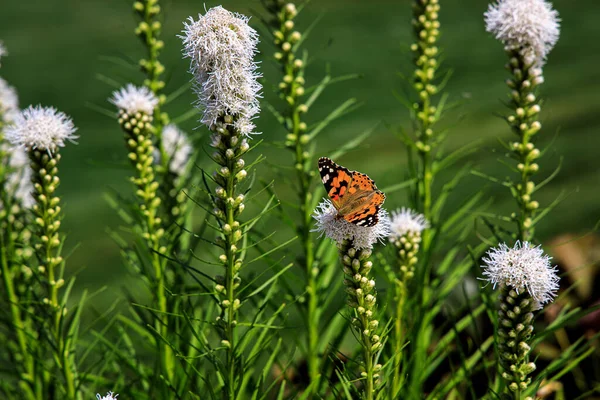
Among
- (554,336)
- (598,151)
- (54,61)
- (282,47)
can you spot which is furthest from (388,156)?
(282,47)

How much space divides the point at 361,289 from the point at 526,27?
464 mm

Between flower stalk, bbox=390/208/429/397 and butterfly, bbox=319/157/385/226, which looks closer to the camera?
butterfly, bbox=319/157/385/226

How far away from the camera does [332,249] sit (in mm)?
1245

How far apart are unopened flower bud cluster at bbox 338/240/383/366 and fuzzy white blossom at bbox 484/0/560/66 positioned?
412 mm

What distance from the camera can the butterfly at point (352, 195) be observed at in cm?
75

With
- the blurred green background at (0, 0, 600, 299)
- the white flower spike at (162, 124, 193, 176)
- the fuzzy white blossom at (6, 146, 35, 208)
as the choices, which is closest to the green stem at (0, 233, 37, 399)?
the fuzzy white blossom at (6, 146, 35, 208)

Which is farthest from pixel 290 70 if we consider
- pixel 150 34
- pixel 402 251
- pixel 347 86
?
pixel 347 86

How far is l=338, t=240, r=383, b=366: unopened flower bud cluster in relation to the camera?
0.78 metres

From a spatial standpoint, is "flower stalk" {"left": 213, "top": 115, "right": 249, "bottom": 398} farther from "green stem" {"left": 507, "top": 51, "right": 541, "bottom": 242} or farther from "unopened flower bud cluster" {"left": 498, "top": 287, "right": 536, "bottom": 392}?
"green stem" {"left": 507, "top": 51, "right": 541, "bottom": 242}

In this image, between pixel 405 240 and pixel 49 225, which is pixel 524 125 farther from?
pixel 49 225

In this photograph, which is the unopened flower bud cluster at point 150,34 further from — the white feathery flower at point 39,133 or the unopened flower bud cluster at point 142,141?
the white feathery flower at point 39,133

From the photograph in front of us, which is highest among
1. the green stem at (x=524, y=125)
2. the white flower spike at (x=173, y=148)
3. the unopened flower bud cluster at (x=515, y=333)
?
the white flower spike at (x=173, y=148)

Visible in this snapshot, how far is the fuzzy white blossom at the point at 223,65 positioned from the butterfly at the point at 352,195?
5.5 inches

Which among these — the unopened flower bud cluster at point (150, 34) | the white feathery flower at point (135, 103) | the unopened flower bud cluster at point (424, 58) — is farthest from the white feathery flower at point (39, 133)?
the unopened flower bud cluster at point (424, 58)
